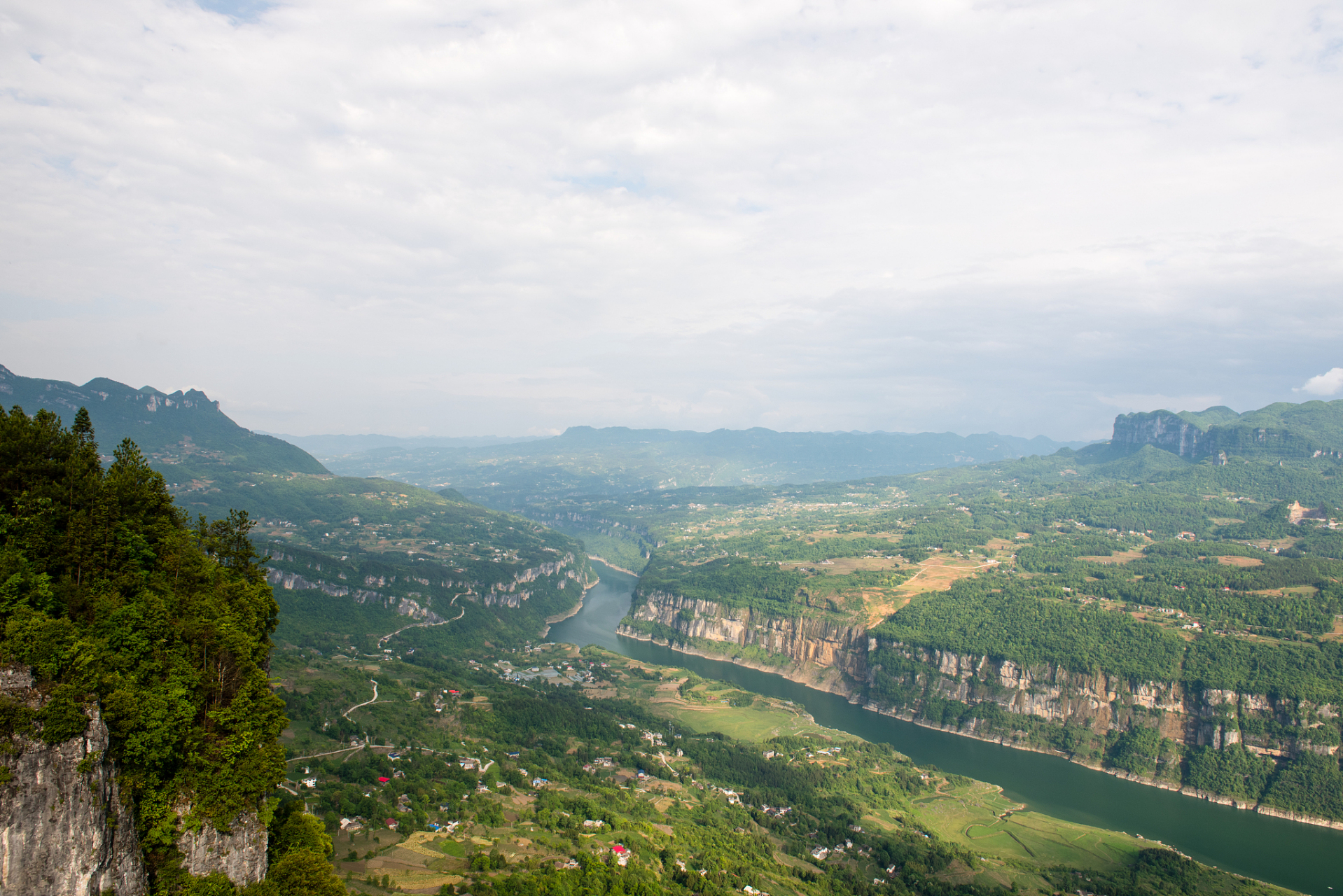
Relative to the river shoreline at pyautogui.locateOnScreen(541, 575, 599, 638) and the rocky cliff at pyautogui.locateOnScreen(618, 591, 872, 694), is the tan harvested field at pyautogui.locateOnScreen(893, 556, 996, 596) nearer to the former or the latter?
the rocky cliff at pyautogui.locateOnScreen(618, 591, 872, 694)

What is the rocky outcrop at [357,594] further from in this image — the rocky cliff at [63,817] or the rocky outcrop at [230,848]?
the rocky cliff at [63,817]

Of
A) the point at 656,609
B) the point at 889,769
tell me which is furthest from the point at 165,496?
the point at 656,609

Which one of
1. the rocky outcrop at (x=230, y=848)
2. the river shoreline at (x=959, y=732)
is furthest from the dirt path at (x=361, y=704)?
the river shoreline at (x=959, y=732)

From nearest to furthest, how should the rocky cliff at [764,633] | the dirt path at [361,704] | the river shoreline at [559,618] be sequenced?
the dirt path at [361,704]
the rocky cliff at [764,633]
the river shoreline at [559,618]

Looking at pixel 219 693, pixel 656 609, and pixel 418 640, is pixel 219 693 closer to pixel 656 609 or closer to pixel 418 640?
pixel 418 640

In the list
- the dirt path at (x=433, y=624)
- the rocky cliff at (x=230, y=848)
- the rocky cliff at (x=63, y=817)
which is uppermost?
the rocky cliff at (x=63, y=817)

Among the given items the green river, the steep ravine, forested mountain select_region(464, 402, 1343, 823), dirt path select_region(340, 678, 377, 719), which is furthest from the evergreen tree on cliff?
the steep ravine
